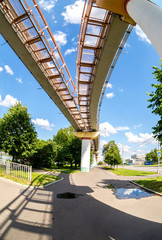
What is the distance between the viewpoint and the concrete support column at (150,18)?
308 centimetres

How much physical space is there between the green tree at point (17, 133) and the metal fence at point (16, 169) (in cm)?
369

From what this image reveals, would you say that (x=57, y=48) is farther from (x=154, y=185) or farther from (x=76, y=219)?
(x=154, y=185)

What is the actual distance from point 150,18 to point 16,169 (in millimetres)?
12245

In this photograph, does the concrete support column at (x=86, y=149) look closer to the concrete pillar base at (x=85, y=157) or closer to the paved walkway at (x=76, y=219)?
the concrete pillar base at (x=85, y=157)

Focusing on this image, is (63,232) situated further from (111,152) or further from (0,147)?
(111,152)

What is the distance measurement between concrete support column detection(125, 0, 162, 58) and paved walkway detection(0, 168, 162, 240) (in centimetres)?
507

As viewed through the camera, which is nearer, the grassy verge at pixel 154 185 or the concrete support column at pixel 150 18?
the concrete support column at pixel 150 18

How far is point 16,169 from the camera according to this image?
11703 mm

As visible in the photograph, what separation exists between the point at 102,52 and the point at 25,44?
4443mm

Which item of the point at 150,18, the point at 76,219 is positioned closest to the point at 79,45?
the point at 150,18

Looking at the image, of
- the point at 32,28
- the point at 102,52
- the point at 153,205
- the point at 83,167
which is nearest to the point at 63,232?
the point at 153,205

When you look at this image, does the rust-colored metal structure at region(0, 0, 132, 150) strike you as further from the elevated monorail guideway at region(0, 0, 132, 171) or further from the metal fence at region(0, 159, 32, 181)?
the metal fence at region(0, 159, 32, 181)

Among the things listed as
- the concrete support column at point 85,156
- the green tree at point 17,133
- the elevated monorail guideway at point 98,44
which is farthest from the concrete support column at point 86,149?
the elevated monorail guideway at point 98,44

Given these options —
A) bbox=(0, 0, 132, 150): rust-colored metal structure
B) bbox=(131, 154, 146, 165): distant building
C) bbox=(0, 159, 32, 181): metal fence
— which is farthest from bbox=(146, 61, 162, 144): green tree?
bbox=(131, 154, 146, 165): distant building
